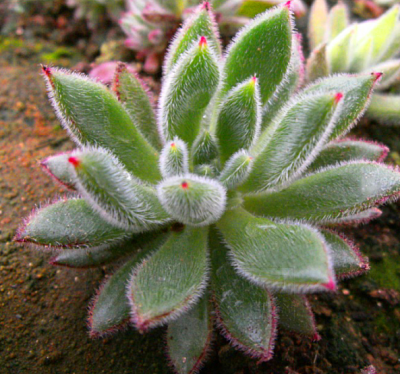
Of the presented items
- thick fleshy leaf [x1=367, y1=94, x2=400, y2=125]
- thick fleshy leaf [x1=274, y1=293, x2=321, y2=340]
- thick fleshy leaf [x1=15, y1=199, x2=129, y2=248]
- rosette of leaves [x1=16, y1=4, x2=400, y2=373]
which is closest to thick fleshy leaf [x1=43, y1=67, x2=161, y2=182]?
rosette of leaves [x1=16, y1=4, x2=400, y2=373]

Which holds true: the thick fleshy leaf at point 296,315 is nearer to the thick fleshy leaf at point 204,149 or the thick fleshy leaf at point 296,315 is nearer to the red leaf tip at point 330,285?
the red leaf tip at point 330,285

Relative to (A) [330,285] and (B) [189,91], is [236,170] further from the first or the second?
(A) [330,285]

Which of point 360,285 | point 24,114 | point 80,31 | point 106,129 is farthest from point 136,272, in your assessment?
point 80,31

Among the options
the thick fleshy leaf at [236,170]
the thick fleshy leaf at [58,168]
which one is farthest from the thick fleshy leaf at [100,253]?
the thick fleshy leaf at [236,170]

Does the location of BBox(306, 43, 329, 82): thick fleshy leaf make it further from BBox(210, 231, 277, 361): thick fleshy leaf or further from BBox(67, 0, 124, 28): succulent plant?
BBox(67, 0, 124, 28): succulent plant

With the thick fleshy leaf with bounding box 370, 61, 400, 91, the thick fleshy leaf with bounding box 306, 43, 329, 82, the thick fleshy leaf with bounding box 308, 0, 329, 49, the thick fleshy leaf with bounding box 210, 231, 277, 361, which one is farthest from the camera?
the thick fleshy leaf with bounding box 308, 0, 329, 49

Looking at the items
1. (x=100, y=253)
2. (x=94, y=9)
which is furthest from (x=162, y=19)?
(x=100, y=253)
